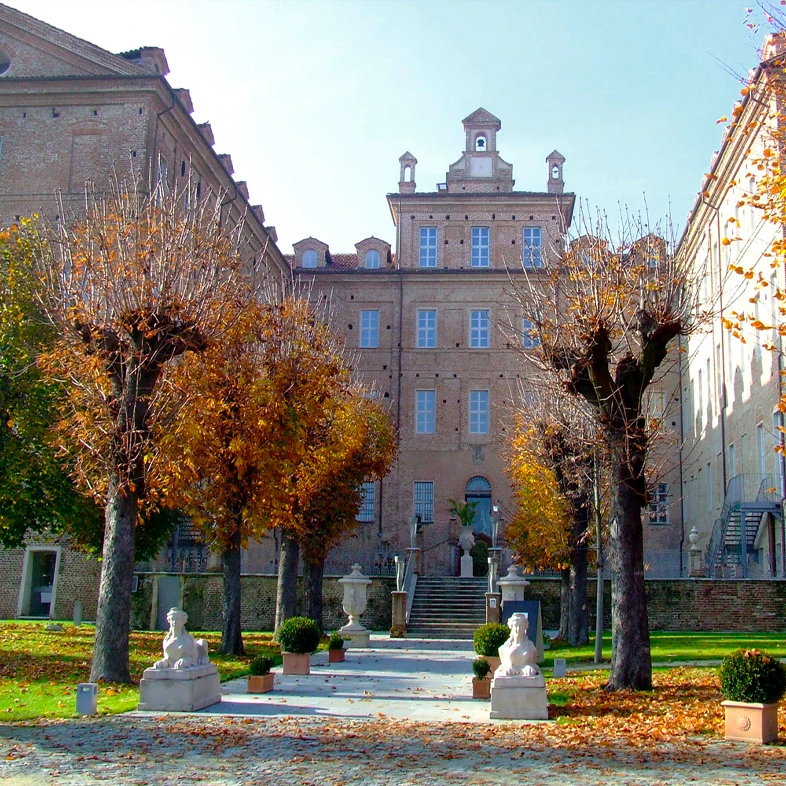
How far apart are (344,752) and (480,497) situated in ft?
98.4

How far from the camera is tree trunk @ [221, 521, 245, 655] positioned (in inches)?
750

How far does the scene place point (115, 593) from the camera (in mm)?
14336

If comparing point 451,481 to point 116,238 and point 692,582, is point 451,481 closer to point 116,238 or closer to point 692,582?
point 692,582

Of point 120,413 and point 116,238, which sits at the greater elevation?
point 116,238

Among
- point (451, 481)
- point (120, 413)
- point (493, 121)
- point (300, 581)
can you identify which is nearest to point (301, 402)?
point (120, 413)

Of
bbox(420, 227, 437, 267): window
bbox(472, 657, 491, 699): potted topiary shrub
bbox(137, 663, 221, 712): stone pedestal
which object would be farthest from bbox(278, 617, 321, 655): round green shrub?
bbox(420, 227, 437, 267): window

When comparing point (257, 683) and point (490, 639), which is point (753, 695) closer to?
point (490, 639)

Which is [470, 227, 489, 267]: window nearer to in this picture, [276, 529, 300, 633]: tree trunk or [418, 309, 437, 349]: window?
[418, 309, 437, 349]: window

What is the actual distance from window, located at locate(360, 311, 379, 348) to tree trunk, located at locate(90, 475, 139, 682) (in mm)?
27133

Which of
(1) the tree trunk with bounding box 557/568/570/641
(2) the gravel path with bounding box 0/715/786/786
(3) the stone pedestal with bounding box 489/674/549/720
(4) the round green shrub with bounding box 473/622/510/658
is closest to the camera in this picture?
(2) the gravel path with bounding box 0/715/786/786

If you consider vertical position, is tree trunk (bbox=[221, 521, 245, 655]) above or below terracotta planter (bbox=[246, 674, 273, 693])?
above

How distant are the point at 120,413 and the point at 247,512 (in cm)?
433

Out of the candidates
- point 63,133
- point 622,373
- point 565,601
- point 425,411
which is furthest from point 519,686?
point 425,411

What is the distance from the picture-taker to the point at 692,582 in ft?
87.2
